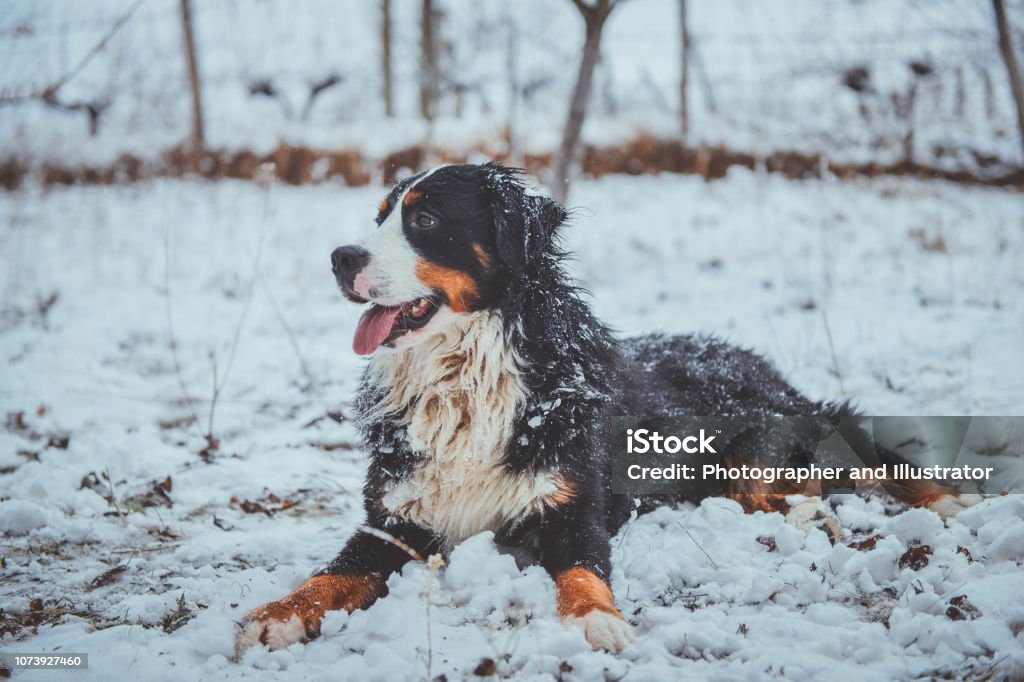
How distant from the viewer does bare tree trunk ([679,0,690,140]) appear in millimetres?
17609

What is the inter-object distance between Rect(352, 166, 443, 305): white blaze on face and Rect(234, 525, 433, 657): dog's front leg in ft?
3.22

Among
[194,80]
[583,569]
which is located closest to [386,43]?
[194,80]

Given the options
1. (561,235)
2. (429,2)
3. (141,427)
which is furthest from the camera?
(429,2)

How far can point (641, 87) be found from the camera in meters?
21.5

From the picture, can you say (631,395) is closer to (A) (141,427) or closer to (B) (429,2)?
(A) (141,427)

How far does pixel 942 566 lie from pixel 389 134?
666 inches

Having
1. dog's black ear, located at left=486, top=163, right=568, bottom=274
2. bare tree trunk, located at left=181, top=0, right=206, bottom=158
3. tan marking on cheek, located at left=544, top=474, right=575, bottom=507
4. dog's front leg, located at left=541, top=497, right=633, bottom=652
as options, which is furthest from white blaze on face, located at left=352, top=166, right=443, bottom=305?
bare tree trunk, located at left=181, top=0, right=206, bottom=158

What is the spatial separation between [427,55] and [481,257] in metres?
14.8

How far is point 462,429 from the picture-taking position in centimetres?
312

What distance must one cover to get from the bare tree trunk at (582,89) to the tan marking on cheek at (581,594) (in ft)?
16.4

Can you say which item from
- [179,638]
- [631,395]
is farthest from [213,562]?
[631,395]

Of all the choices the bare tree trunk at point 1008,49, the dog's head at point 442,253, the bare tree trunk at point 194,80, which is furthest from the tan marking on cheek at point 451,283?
the bare tree trunk at point 194,80

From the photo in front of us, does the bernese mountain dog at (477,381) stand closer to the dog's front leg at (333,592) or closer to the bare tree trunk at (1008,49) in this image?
the dog's front leg at (333,592)

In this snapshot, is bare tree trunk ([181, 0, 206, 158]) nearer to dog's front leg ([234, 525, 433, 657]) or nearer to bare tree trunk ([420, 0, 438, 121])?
bare tree trunk ([420, 0, 438, 121])
